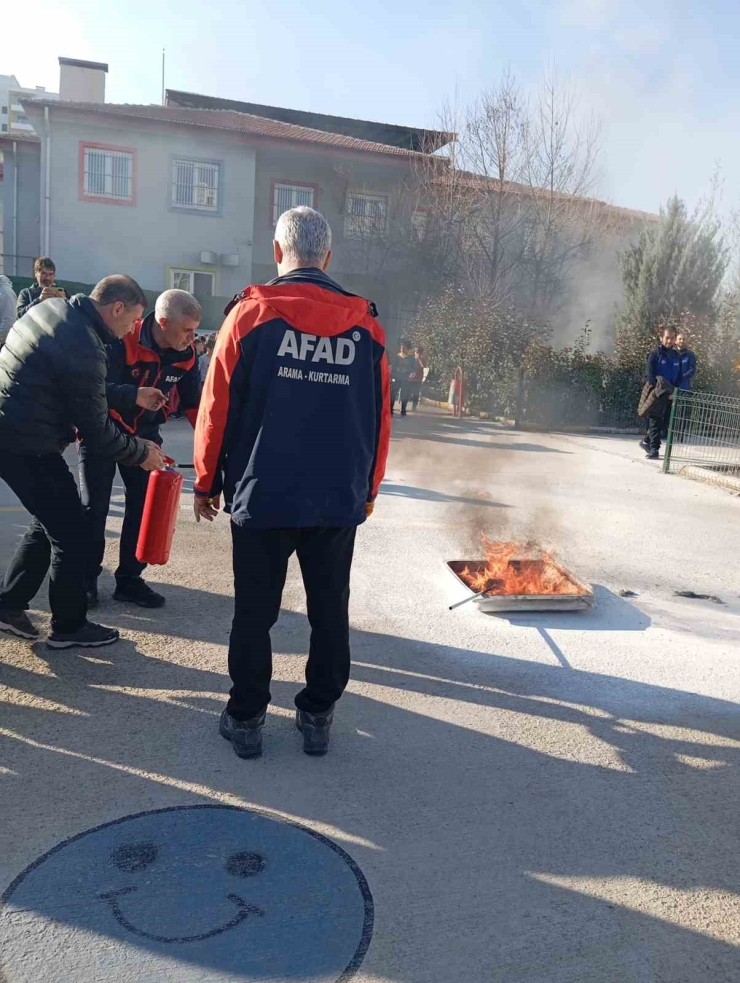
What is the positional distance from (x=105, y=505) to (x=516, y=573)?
2648 millimetres

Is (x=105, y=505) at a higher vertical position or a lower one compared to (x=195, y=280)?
lower

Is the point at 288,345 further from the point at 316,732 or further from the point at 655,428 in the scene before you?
the point at 655,428

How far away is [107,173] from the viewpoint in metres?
25.0

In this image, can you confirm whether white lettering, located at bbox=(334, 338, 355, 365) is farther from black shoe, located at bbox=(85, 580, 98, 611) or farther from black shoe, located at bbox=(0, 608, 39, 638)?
black shoe, located at bbox=(85, 580, 98, 611)

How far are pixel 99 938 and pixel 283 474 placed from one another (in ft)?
5.20

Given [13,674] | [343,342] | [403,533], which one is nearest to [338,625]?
[343,342]

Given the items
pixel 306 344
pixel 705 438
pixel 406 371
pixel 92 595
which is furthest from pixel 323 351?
pixel 406 371

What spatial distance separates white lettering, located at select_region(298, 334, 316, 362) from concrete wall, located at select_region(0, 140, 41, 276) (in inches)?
1013

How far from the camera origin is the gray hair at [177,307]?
185 inches

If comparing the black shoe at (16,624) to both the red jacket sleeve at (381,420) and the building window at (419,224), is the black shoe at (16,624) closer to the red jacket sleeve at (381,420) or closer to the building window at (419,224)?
the red jacket sleeve at (381,420)

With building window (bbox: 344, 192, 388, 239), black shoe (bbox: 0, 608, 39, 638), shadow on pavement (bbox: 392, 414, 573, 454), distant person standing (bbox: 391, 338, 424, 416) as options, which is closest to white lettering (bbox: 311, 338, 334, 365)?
black shoe (bbox: 0, 608, 39, 638)

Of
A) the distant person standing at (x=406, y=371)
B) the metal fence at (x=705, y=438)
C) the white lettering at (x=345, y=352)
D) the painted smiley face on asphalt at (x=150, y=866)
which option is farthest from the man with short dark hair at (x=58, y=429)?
the distant person standing at (x=406, y=371)

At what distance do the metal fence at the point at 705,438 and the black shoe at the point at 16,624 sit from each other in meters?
8.56

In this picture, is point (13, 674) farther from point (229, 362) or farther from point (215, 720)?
point (229, 362)
